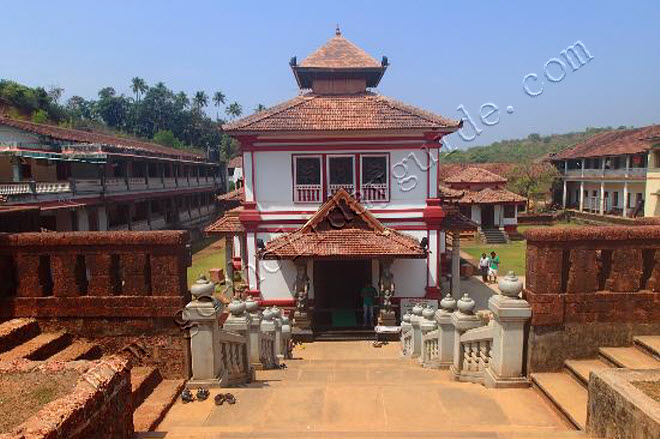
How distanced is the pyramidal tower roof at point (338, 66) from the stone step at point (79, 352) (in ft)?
48.1

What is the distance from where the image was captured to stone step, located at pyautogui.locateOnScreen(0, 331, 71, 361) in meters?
5.76

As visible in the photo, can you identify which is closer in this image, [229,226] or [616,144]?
[229,226]

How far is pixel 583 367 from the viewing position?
6047mm

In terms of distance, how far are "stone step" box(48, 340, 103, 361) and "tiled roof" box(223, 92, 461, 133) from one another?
Answer: 978cm

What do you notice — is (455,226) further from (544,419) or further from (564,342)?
→ (544,419)

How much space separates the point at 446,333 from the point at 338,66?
45.1ft

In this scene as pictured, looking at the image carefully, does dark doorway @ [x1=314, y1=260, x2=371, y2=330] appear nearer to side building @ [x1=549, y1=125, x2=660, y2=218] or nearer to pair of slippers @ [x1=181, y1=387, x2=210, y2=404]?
pair of slippers @ [x1=181, y1=387, x2=210, y2=404]

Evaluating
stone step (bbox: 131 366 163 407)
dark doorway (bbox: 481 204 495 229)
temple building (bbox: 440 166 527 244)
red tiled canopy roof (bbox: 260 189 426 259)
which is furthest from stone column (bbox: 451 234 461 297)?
dark doorway (bbox: 481 204 495 229)

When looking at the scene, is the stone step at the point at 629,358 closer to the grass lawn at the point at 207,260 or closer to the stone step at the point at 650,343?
the stone step at the point at 650,343

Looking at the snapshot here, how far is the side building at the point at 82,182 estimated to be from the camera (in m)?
20.5

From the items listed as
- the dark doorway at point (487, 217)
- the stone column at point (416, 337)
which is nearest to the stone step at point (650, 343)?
the stone column at point (416, 337)

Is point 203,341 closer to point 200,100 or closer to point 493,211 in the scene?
point 493,211

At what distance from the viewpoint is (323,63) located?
18.7 metres

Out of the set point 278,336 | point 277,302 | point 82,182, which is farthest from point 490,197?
point 82,182
